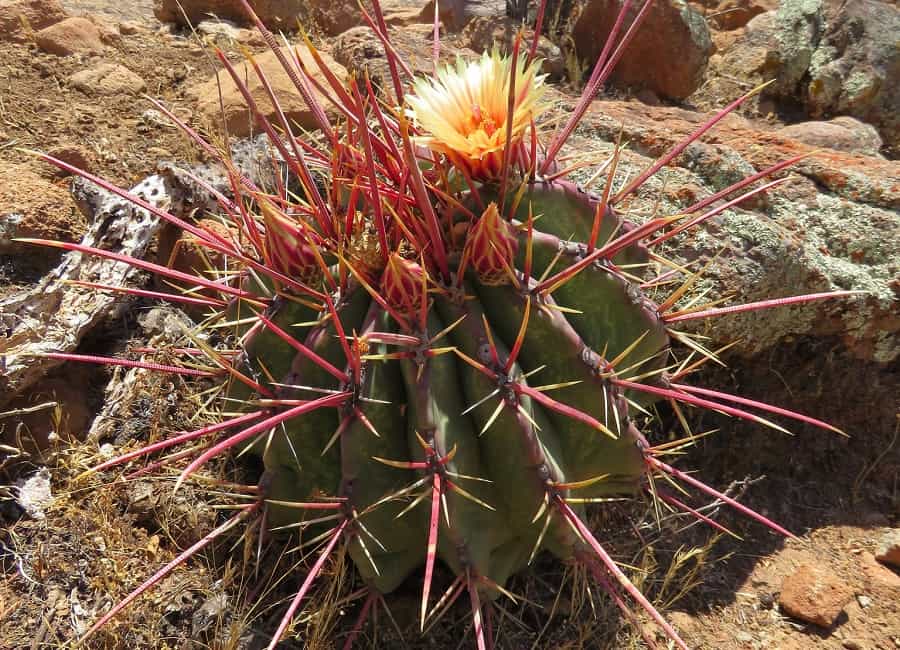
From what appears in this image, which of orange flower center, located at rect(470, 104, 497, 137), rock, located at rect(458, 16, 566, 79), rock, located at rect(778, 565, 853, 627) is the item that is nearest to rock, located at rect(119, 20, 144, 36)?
rock, located at rect(458, 16, 566, 79)

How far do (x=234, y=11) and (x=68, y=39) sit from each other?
1377 mm

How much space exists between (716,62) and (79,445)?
5083 millimetres

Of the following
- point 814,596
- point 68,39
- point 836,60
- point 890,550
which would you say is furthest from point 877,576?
point 68,39

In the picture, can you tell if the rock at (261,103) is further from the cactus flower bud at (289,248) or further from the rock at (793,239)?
the cactus flower bud at (289,248)

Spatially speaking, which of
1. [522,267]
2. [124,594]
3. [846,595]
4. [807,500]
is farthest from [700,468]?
[124,594]

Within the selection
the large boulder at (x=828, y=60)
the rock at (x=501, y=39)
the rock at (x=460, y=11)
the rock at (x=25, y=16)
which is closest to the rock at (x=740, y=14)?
the large boulder at (x=828, y=60)

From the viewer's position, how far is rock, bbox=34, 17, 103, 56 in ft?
11.1

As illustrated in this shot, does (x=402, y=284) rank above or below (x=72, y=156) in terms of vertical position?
above

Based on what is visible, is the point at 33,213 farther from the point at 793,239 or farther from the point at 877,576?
the point at 877,576

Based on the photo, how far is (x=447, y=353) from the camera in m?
1.33

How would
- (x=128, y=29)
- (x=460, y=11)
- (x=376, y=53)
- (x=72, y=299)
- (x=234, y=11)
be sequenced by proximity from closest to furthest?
(x=72, y=299) < (x=376, y=53) < (x=128, y=29) < (x=234, y=11) < (x=460, y=11)

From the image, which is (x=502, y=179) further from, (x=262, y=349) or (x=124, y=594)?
(x=124, y=594)

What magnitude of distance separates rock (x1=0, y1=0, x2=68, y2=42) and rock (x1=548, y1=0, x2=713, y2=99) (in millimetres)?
3027

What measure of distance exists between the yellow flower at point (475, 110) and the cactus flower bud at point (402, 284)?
26 centimetres
